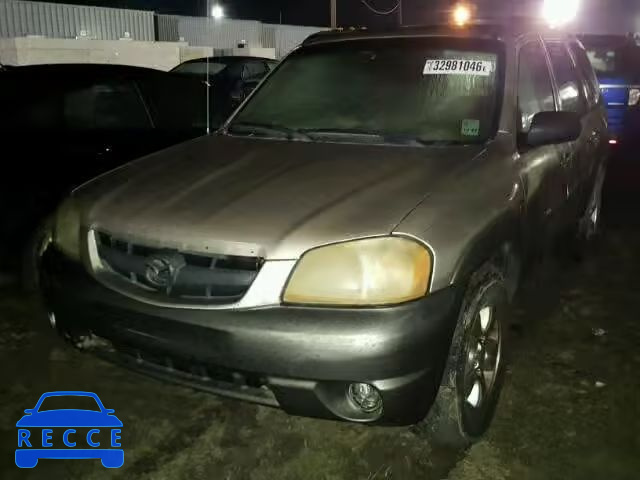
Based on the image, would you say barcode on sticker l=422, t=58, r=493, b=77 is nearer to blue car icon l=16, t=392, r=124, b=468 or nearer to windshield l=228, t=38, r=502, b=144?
windshield l=228, t=38, r=502, b=144

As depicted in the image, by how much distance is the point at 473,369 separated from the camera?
2830mm

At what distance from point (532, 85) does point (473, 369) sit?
1.67 metres

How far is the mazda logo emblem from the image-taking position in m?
2.48

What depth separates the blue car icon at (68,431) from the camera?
2846 mm

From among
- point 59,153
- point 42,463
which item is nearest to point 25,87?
point 59,153

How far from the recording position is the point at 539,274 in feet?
12.5

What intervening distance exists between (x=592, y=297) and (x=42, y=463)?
3465 mm

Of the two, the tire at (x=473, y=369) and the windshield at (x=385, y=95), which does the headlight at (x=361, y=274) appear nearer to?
the tire at (x=473, y=369)

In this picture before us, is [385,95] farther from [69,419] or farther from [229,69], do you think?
[229,69]

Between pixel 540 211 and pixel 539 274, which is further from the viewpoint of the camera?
pixel 539 274

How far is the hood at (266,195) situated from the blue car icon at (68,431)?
0.95 meters

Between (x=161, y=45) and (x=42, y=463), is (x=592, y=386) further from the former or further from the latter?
(x=161, y=45)

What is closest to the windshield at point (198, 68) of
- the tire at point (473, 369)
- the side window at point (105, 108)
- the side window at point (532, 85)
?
the side window at point (105, 108)

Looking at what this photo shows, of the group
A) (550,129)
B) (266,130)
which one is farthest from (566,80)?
(266,130)
